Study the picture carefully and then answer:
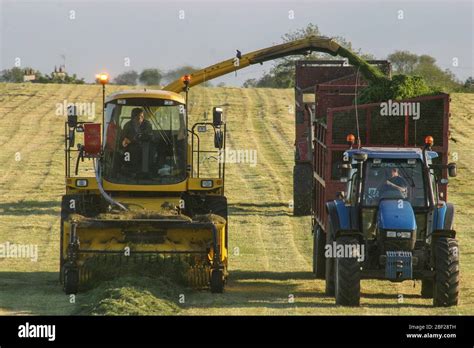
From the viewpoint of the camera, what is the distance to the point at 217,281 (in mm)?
16969

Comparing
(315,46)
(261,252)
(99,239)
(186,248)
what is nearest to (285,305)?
(186,248)

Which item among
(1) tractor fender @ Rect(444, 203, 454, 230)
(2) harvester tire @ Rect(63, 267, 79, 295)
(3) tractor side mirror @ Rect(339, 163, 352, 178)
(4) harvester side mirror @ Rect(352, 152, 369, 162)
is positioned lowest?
(2) harvester tire @ Rect(63, 267, 79, 295)

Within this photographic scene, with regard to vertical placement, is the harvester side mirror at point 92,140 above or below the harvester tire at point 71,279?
above

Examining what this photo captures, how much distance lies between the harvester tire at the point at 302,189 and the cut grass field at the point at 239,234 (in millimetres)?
320

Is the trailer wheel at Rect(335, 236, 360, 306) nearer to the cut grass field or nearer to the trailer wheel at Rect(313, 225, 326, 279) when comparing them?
the cut grass field

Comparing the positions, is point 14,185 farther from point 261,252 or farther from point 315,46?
point 261,252

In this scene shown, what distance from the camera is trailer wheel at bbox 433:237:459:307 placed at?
16031 millimetres

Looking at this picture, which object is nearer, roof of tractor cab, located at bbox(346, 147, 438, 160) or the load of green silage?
roof of tractor cab, located at bbox(346, 147, 438, 160)

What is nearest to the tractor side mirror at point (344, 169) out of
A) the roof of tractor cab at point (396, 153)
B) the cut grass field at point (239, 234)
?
the roof of tractor cab at point (396, 153)

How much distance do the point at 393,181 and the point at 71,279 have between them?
14.0 feet

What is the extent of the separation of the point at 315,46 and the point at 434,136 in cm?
1045

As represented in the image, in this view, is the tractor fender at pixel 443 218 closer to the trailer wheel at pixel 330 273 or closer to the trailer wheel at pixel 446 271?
the trailer wheel at pixel 446 271

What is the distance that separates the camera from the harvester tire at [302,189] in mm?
27656

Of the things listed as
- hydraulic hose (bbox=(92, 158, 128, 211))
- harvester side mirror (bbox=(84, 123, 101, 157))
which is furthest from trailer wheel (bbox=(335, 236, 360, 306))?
harvester side mirror (bbox=(84, 123, 101, 157))
